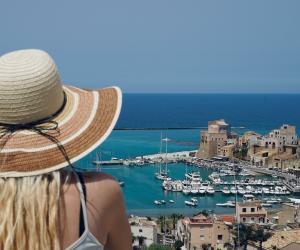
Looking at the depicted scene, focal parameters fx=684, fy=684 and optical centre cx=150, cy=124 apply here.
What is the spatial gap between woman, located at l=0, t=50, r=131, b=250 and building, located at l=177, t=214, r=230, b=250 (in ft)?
46.2

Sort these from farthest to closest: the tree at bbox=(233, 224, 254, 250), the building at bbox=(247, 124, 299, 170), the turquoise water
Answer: the building at bbox=(247, 124, 299, 170) → the turquoise water → the tree at bbox=(233, 224, 254, 250)

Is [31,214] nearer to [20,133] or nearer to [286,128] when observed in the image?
[20,133]

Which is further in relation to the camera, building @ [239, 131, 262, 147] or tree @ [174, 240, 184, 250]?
building @ [239, 131, 262, 147]

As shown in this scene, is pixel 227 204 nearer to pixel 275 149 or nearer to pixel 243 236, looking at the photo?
pixel 243 236

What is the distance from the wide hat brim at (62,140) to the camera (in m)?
0.79

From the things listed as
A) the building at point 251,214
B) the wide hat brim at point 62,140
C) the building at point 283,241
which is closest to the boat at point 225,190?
the building at point 251,214

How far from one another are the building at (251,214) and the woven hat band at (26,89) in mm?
16995

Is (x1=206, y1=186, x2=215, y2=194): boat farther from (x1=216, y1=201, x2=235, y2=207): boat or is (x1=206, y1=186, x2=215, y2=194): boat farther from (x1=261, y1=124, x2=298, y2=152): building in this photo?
(x1=261, y1=124, x2=298, y2=152): building

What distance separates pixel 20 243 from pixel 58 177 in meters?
0.09

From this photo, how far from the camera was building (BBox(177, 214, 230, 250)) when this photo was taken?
14.8m

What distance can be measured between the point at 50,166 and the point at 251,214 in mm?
17443

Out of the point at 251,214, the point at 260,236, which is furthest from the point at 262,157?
the point at 260,236

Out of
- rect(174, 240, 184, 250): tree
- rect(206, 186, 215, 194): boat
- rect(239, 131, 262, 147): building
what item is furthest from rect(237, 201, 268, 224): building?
rect(239, 131, 262, 147): building

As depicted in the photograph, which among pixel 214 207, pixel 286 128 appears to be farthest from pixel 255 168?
pixel 214 207
